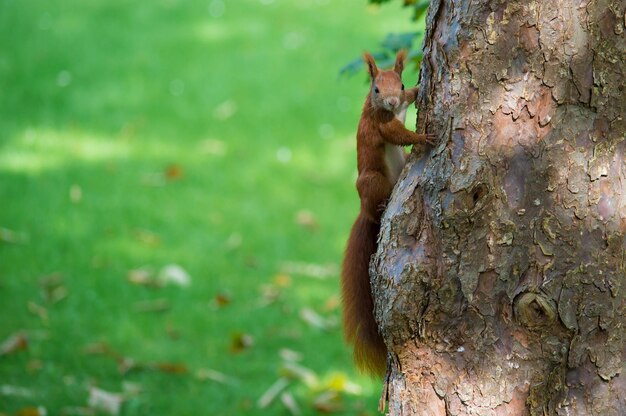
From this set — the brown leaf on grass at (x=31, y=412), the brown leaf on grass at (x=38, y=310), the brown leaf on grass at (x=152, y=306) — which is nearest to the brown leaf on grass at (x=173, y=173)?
the brown leaf on grass at (x=152, y=306)

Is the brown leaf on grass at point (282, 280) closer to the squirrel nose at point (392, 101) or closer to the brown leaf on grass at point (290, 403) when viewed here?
the brown leaf on grass at point (290, 403)

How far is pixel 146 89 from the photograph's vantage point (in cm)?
701

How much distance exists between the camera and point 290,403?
12.8ft

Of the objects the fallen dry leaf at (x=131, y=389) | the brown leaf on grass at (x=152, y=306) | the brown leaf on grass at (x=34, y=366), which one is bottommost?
the fallen dry leaf at (x=131, y=389)

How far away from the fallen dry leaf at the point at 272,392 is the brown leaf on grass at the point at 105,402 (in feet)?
1.92

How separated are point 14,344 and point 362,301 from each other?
237 centimetres

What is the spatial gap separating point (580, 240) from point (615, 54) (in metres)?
0.41

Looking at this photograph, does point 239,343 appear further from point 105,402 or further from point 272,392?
point 105,402

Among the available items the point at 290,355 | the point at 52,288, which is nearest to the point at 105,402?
Result: the point at 290,355

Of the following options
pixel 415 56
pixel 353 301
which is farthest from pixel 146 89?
pixel 353 301

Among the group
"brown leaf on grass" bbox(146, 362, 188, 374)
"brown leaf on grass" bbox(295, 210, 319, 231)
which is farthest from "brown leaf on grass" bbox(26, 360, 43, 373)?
"brown leaf on grass" bbox(295, 210, 319, 231)

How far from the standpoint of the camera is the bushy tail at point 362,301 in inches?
95.6

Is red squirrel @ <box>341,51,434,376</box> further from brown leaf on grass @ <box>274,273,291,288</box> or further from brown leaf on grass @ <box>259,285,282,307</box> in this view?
brown leaf on grass @ <box>274,273,291,288</box>

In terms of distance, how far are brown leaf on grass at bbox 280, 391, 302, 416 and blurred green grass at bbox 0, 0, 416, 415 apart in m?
0.04
